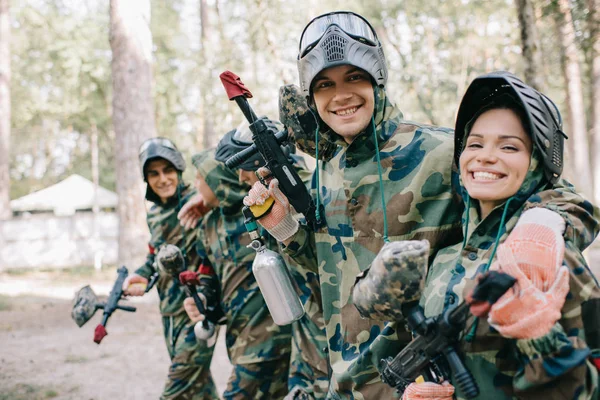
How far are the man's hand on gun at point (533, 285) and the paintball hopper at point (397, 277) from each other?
27 centimetres

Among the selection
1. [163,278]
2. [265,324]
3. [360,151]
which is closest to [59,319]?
[163,278]

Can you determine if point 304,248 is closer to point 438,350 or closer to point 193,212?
point 438,350

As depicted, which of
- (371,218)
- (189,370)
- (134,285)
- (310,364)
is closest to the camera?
(371,218)

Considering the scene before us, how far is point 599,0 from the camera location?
7152 millimetres

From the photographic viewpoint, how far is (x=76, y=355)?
856 cm

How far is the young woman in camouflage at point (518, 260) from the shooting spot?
65.3 inches

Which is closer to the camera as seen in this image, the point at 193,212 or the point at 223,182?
the point at 223,182

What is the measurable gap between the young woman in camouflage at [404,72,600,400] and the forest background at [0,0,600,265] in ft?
15.0

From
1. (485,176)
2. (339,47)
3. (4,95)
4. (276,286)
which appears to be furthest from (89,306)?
(4,95)

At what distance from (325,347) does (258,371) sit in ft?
3.25

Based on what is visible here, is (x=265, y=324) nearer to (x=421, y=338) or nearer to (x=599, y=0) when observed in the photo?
(x=421, y=338)

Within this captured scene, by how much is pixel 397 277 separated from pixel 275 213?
116 centimetres

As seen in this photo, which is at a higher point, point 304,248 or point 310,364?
point 304,248

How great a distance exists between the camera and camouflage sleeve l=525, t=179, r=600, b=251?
A: 190 cm
